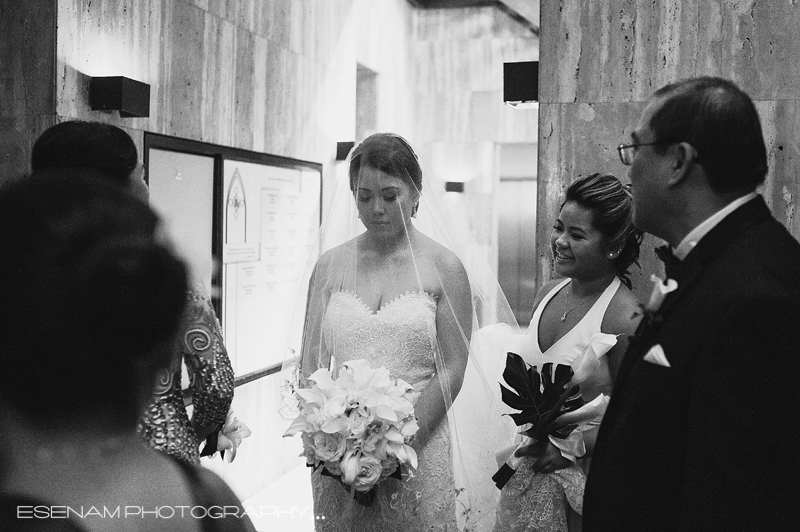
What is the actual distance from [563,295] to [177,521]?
1923 millimetres

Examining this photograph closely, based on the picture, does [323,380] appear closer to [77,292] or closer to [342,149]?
[77,292]

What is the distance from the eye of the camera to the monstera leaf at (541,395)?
78.6 inches

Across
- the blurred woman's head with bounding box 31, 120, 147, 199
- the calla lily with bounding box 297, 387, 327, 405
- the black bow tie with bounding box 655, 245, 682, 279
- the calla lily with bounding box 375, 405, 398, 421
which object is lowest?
the calla lily with bounding box 375, 405, 398, 421

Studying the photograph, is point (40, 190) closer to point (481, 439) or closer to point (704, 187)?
point (704, 187)

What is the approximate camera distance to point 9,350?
1.72ft

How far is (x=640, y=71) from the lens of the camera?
2975 mm

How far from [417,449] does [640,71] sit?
1.74 meters

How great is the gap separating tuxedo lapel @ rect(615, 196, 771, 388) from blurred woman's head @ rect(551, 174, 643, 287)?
2.57 ft

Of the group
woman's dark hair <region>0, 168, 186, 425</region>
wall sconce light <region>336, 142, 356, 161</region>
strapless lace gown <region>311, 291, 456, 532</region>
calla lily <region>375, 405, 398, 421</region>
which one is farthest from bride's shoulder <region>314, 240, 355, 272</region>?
wall sconce light <region>336, 142, 356, 161</region>

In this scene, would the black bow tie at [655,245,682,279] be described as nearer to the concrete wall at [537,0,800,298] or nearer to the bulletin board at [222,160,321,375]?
the concrete wall at [537,0,800,298]

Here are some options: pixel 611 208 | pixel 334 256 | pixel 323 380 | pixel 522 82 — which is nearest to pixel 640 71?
pixel 522 82

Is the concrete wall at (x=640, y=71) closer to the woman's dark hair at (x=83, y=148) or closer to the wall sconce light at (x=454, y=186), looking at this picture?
the woman's dark hair at (x=83, y=148)

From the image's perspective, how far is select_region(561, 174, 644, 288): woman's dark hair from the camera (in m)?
2.21

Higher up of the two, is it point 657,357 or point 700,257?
point 700,257
